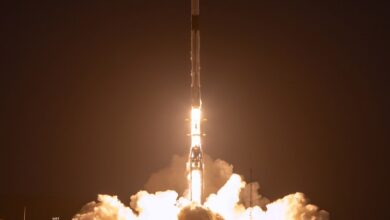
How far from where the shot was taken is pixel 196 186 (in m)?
33.4

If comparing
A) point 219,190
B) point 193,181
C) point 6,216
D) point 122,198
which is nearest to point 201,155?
point 193,181

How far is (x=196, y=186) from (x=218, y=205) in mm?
2318

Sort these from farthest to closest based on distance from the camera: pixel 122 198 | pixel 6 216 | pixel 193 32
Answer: pixel 6 216 < pixel 122 198 < pixel 193 32

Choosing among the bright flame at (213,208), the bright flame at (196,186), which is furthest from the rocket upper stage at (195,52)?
the bright flame at (213,208)

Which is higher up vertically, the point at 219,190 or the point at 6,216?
the point at 6,216

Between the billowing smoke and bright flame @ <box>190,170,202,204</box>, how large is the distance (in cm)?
41

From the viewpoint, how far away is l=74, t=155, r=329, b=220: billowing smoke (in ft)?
113

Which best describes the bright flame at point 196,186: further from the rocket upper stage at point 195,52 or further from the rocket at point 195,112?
the rocket upper stage at point 195,52

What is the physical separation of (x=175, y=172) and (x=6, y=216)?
14.9 metres

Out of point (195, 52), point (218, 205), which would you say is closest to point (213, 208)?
point (218, 205)

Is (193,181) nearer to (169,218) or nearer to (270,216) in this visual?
(169,218)

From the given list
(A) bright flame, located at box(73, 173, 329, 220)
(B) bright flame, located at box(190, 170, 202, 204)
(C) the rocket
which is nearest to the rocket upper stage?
(C) the rocket

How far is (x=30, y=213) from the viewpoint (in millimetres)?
Result: 50438

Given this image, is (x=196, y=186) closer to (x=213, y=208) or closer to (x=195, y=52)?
(x=213, y=208)
